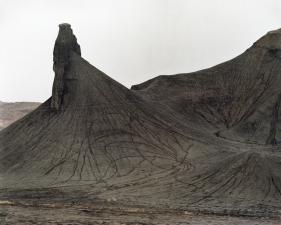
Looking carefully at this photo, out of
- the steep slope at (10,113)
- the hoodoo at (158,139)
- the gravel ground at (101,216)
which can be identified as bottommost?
the gravel ground at (101,216)

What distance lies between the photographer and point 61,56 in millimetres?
87375

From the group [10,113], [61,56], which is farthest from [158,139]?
[10,113]

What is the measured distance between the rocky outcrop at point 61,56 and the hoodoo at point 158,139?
5.1 inches

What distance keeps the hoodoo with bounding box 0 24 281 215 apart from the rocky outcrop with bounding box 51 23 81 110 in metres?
0.13

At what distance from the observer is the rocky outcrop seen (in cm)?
8388

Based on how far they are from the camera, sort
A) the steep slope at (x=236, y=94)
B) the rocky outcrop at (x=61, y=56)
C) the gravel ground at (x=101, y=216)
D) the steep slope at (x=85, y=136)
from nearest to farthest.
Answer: the gravel ground at (x=101, y=216) → the steep slope at (x=85, y=136) → the rocky outcrop at (x=61, y=56) → the steep slope at (x=236, y=94)

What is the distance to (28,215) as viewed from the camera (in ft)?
153

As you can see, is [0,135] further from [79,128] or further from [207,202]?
[207,202]

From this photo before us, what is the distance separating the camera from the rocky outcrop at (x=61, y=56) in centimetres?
8388

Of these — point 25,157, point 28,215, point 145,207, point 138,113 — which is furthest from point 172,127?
point 28,215

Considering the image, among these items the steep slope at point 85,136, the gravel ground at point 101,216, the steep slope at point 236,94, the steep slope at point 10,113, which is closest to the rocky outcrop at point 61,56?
the steep slope at point 85,136

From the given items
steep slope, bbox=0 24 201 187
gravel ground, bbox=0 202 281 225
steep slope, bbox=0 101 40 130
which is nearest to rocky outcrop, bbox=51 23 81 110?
steep slope, bbox=0 24 201 187

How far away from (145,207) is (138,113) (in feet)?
82.5

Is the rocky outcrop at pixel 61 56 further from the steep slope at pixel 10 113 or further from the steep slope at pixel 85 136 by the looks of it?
the steep slope at pixel 10 113
